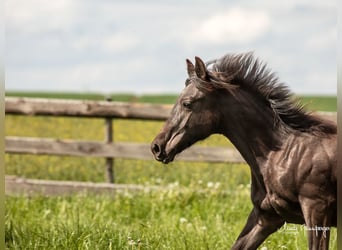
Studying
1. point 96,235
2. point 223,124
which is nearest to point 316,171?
point 223,124

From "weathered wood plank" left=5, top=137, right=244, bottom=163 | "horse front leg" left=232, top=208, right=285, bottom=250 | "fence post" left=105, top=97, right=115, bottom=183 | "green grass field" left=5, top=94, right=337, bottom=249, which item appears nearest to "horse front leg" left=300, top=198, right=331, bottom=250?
"horse front leg" left=232, top=208, right=285, bottom=250

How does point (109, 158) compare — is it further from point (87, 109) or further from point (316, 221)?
point (316, 221)

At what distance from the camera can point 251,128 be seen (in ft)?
13.3

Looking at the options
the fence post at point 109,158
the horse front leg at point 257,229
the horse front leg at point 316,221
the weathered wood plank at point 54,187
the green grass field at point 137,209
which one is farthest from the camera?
the fence post at point 109,158

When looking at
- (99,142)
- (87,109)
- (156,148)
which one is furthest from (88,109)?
(156,148)

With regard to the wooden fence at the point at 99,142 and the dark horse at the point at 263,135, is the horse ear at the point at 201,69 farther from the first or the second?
the wooden fence at the point at 99,142

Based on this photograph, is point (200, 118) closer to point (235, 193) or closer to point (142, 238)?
point (142, 238)

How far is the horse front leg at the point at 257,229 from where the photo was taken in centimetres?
413

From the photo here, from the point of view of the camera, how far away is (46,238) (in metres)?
5.17

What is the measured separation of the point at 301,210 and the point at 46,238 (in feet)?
6.94

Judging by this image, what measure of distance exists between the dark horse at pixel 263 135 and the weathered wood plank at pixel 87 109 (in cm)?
461

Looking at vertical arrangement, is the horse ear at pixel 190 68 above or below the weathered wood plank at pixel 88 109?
above

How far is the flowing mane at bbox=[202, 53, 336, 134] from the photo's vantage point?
4070mm

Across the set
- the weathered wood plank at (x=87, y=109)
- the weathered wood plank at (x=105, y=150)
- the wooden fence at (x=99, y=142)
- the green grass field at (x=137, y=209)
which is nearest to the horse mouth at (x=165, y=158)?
the green grass field at (x=137, y=209)
